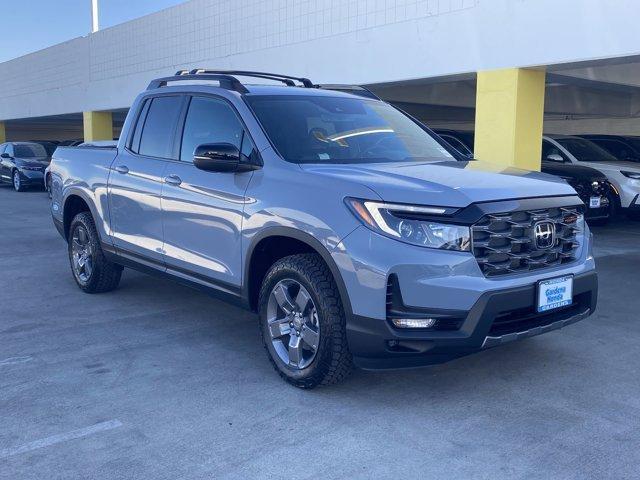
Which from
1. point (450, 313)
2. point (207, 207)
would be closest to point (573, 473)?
point (450, 313)

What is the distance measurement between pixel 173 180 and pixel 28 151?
1785 centimetres

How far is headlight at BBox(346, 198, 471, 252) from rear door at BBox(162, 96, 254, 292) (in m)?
1.19

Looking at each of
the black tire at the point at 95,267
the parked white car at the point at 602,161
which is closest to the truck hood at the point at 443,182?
the black tire at the point at 95,267

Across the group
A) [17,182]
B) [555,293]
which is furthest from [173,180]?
[17,182]

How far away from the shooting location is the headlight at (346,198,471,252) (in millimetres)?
3754

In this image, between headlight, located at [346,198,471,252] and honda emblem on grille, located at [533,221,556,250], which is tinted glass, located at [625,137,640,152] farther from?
headlight, located at [346,198,471,252]

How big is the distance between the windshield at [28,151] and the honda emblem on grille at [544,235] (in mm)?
19747

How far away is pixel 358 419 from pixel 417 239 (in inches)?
41.9

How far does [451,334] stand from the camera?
373cm

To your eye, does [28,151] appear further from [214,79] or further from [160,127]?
[214,79]

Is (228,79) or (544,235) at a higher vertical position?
(228,79)

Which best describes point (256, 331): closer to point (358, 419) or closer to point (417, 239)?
point (358, 419)

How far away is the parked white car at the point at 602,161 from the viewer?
1164cm

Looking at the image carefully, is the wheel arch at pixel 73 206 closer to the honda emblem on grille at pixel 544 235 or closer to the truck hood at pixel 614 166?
the honda emblem on grille at pixel 544 235
